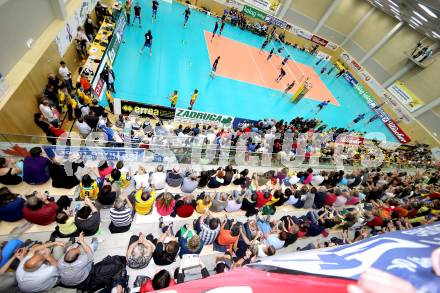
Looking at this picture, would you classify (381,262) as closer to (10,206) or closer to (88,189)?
(88,189)

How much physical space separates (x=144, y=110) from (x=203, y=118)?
300 cm

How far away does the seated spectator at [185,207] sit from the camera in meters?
5.54

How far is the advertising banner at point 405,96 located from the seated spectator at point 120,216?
29.4m

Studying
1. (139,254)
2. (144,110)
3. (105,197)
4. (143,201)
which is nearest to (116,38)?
(144,110)

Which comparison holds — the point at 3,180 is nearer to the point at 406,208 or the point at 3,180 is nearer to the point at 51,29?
the point at 51,29

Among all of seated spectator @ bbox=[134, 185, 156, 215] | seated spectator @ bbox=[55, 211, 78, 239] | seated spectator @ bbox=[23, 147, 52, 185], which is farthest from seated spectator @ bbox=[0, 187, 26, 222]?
seated spectator @ bbox=[134, 185, 156, 215]

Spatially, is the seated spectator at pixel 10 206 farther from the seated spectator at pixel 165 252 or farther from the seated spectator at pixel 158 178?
the seated spectator at pixel 165 252

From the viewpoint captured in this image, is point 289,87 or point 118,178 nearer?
point 118,178

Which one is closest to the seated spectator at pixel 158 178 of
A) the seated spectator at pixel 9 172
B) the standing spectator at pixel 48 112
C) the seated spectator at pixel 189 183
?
the seated spectator at pixel 189 183

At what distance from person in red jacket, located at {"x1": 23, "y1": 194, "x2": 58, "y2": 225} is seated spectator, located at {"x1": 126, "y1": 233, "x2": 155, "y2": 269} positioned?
1895 mm

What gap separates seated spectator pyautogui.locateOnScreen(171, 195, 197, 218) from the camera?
554 cm

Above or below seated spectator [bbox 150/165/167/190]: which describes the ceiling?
above

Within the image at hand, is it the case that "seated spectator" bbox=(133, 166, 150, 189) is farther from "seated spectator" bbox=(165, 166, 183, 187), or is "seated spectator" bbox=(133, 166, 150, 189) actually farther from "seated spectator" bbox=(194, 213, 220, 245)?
"seated spectator" bbox=(194, 213, 220, 245)

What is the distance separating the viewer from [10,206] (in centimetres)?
436
